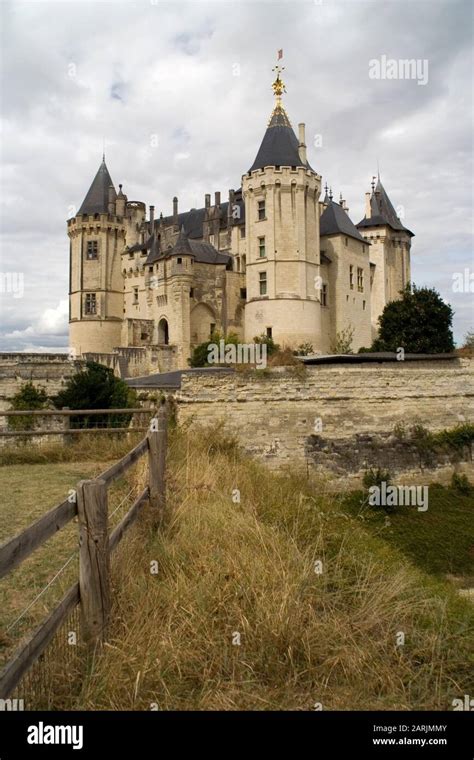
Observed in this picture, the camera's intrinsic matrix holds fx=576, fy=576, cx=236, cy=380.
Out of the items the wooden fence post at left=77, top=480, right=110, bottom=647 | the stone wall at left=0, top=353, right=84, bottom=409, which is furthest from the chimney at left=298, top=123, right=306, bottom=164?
the wooden fence post at left=77, top=480, right=110, bottom=647

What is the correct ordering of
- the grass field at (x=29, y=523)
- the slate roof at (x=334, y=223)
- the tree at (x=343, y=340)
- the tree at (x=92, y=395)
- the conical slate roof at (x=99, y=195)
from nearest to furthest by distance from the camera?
the grass field at (x=29, y=523)
the tree at (x=92, y=395)
the tree at (x=343, y=340)
the slate roof at (x=334, y=223)
the conical slate roof at (x=99, y=195)

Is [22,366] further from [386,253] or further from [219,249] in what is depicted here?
[386,253]

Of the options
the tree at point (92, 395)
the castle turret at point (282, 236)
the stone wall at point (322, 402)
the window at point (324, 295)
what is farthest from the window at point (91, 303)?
the stone wall at point (322, 402)

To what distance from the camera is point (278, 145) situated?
119ft

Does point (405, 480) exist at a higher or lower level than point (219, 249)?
lower

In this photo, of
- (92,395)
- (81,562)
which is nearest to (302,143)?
(92,395)

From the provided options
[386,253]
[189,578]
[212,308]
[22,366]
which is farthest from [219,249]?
[189,578]

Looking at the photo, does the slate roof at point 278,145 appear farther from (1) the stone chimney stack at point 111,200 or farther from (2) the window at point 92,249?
(2) the window at point 92,249

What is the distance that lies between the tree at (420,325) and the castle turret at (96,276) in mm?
27227

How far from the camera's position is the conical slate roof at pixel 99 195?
4947 cm

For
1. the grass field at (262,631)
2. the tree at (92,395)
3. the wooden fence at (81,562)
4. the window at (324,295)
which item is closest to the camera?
the wooden fence at (81,562)

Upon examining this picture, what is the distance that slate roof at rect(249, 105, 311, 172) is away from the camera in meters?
35.9
